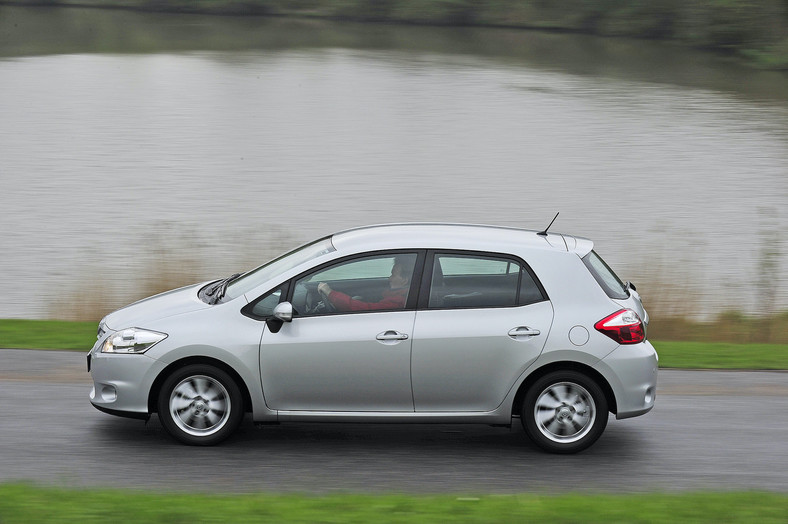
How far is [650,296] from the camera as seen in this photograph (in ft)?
47.6

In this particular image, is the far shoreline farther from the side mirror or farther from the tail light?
the side mirror

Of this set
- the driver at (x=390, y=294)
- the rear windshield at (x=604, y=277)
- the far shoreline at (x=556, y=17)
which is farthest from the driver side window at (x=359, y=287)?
the far shoreline at (x=556, y=17)

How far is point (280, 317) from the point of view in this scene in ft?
23.7

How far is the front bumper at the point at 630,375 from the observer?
290 inches

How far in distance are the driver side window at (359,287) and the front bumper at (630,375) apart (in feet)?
4.92

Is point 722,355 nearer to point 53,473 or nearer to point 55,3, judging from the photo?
point 53,473

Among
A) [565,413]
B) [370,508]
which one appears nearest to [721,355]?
[565,413]

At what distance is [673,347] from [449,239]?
5038 millimetres

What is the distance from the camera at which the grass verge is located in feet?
35.8

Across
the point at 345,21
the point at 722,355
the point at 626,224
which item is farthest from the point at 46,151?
the point at 345,21

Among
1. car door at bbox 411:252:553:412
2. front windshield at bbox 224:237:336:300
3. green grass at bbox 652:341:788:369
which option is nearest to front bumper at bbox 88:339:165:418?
front windshield at bbox 224:237:336:300

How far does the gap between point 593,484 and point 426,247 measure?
2000 millimetres

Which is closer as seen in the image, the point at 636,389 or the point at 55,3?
the point at 636,389

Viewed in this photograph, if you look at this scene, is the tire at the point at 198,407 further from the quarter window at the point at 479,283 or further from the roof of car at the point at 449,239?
the quarter window at the point at 479,283
